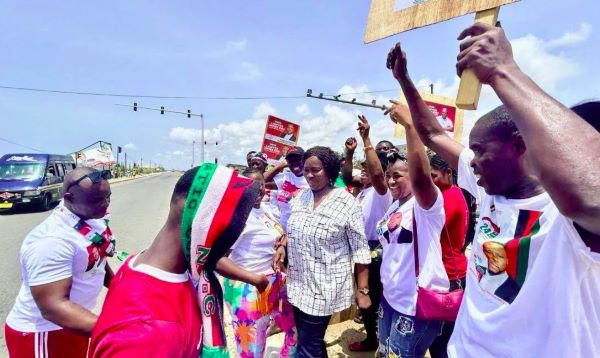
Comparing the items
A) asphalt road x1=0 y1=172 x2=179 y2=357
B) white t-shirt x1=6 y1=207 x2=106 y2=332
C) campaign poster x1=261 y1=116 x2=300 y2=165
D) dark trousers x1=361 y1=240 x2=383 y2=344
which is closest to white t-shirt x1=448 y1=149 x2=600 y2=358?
white t-shirt x1=6 y1=207 x2=106 y2=332

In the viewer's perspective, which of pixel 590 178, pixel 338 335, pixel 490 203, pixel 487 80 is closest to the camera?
pixel 590 178

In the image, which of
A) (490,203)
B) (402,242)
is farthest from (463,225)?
(490,203)

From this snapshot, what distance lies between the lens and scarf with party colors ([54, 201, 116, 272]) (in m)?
2.03

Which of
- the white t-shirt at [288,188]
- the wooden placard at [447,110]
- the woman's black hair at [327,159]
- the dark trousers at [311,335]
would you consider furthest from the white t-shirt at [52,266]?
the wooden placard at [447,110]

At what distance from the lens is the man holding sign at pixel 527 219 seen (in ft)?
2.25

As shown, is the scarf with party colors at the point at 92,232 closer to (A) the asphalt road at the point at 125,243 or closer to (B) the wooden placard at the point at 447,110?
(A) the asphalt road at the point at 125,243

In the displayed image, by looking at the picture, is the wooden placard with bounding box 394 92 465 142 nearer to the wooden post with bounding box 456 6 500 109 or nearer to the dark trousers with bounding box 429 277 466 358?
the dark trousers with bounding box 429 277 466 358

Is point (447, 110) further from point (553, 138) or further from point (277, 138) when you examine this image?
point (553, 138)

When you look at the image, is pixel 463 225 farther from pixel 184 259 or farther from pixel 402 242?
pixel 184 259

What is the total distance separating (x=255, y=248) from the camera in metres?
2.79

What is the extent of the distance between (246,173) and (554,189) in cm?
284

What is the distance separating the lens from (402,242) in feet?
7.61

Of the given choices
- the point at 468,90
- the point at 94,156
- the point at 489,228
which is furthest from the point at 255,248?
the point at 94,156

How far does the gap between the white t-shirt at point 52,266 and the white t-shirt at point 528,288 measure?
187 centimetres
